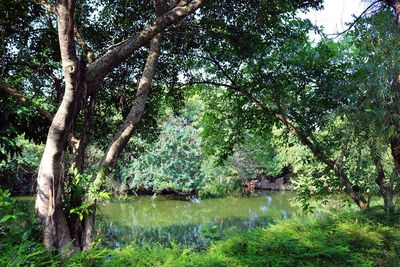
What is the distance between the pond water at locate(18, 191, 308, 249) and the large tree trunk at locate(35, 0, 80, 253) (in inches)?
318

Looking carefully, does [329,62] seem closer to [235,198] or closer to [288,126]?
[288,126]

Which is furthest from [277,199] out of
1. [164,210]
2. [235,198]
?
[164,210]

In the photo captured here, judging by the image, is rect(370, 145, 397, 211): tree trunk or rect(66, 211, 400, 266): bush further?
rect(370, 145, 397, 211): tree trunk

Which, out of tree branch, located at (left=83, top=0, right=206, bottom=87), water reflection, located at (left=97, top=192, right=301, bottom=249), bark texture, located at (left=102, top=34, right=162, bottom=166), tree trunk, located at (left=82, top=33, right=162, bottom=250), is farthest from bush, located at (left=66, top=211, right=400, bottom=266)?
water reflection, located at (left=97, top=192, right=301, bottom=249)

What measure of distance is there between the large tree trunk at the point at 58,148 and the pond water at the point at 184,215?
26.5 feet

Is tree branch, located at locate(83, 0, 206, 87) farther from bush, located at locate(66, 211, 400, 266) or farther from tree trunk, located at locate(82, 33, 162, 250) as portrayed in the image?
bush, located at locate(66, 211, 400, 266)

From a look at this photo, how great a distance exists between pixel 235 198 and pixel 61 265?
1941cm

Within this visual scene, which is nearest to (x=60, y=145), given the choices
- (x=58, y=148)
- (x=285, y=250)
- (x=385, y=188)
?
(x=58, y=148)

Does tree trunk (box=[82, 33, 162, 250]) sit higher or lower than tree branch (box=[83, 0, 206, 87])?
lower

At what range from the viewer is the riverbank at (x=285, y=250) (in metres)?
2.90

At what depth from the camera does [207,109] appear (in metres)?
8.20

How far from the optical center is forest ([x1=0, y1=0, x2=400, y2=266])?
3232 mm

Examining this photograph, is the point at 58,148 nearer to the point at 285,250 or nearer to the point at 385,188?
the point at 285,250

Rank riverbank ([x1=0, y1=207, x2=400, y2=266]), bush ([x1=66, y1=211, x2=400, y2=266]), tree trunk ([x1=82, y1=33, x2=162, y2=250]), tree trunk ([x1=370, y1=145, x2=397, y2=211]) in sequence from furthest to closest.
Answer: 1. tree trunk ([x1=370, y1=145, x2=397, y2=211])
2. tree trunk ([x1=82, y1=33, x2=162, y2=250])
3. bush ([x1=66, y1=211, x2=400, y2=266])
4. riverbank ([x1=0, y1=207, x2=400, y2=266])
